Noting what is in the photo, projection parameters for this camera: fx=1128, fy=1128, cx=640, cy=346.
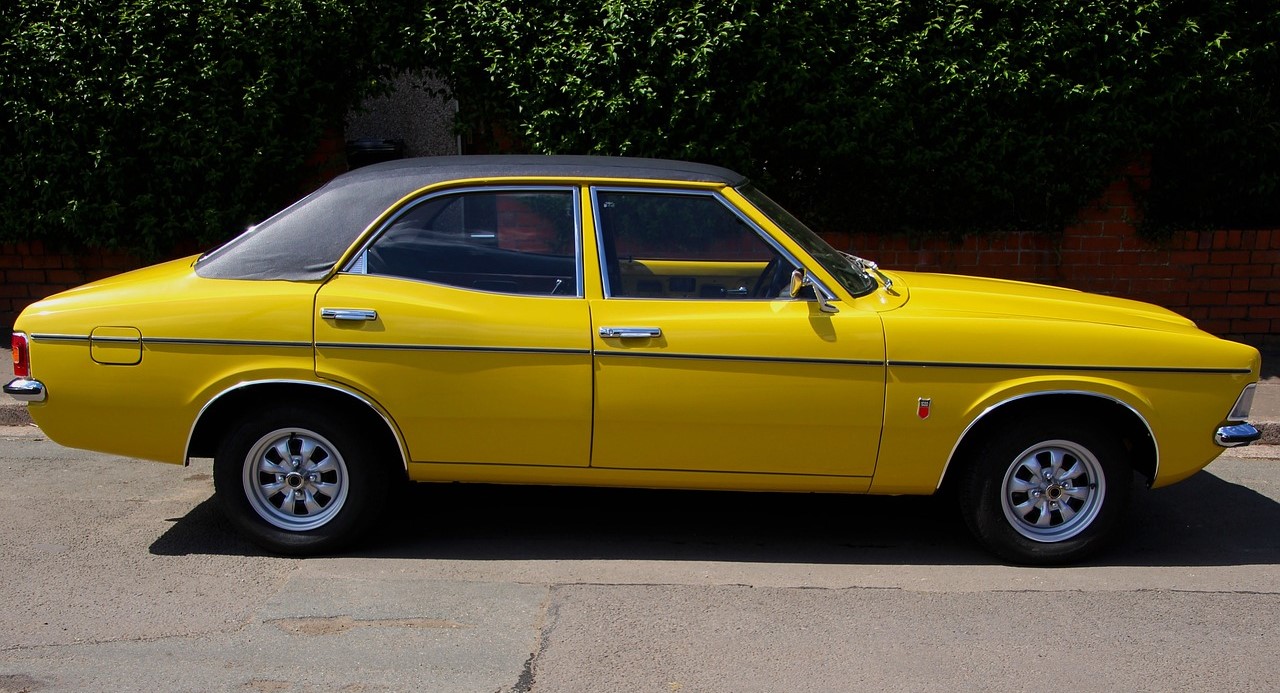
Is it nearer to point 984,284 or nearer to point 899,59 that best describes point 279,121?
point 899,59

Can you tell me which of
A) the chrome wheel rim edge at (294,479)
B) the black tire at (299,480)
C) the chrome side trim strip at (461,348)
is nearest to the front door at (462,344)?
the chrome side trim strip at (461,348)

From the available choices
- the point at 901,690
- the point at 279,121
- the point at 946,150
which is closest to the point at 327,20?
the point at 279,121

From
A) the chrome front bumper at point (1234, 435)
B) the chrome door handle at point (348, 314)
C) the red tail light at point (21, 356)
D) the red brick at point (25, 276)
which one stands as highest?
the chrome door handle at point (348, 314)

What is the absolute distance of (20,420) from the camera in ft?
23.6

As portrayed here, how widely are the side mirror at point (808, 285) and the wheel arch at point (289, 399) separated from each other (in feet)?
5.86

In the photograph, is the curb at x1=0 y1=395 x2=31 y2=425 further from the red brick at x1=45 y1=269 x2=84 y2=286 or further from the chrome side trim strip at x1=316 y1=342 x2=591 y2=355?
the chrome side trim strip at x1=316 y1=342 x2=591 y2=355

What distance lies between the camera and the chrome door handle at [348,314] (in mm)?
4711

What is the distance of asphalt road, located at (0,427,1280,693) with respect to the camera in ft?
12.9

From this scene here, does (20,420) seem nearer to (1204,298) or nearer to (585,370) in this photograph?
(585,370)

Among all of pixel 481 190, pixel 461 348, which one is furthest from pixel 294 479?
pixel 481 190

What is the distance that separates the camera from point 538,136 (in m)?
8.04

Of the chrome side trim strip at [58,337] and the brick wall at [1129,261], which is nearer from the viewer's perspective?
the chrome side trim strip at [58,337]

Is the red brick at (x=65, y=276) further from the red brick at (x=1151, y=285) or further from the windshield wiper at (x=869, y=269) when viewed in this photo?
the red brick at (x=1151, y=285)

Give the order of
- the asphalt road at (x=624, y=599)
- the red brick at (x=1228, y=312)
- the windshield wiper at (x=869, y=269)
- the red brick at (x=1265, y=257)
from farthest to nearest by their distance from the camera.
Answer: the red brick at (x=1228, y=312), the red brick at (x=1265, y=257), the windshield wiper at (x=869, y=269), the asphalt road at (x=624, y=599)
